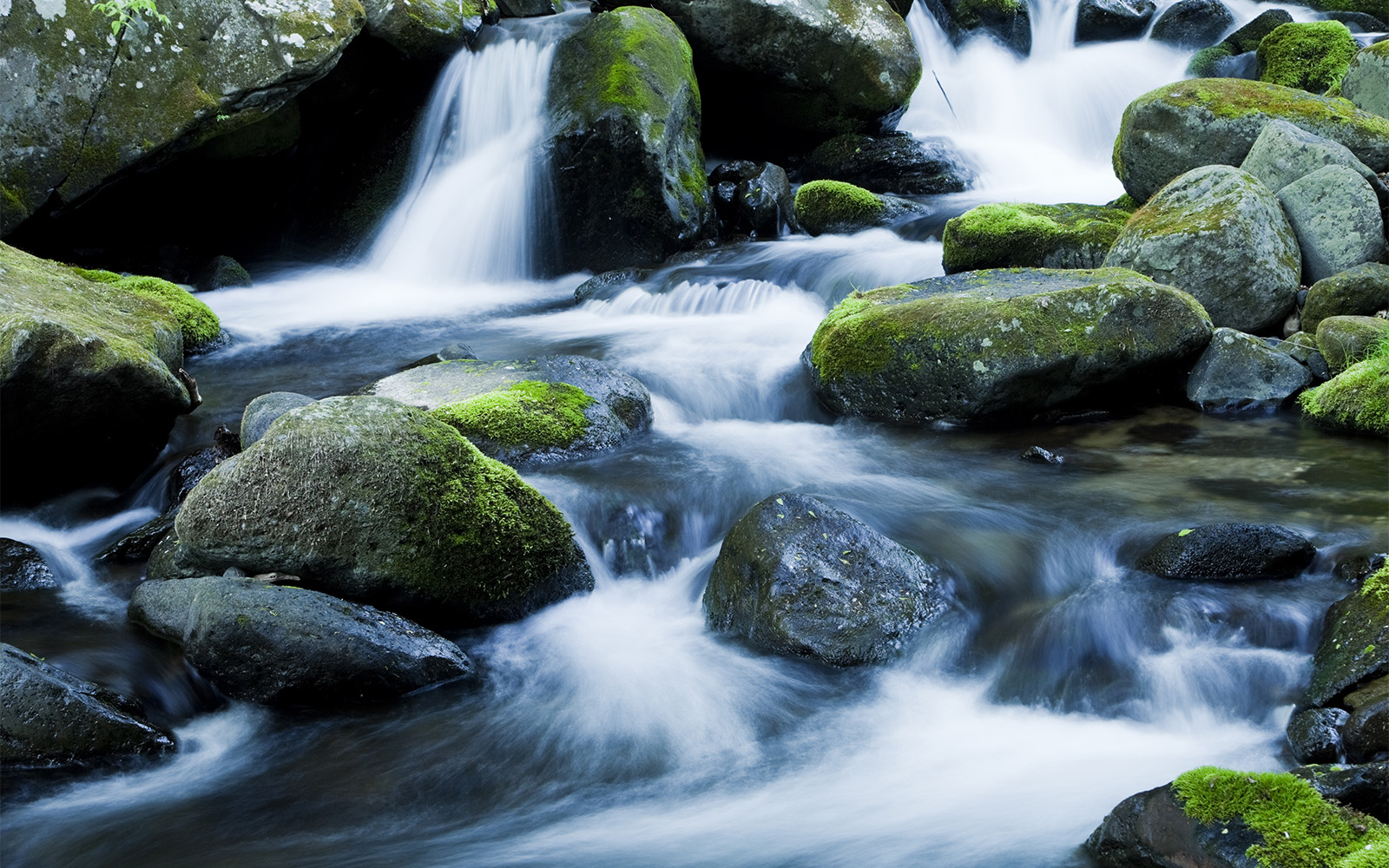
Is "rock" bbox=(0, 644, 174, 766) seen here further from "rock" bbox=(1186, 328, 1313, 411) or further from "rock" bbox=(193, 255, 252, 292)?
"rock" bbox=(193, 255, 252, 292)

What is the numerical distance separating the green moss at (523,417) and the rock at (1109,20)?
16.2 m

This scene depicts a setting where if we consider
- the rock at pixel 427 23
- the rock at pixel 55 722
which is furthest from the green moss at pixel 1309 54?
the rock at pixel 55 722

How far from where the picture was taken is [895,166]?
14.5 m

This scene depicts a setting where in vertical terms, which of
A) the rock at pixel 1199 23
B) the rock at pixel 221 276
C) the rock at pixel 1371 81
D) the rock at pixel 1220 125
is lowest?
the rock at pixel 221 276

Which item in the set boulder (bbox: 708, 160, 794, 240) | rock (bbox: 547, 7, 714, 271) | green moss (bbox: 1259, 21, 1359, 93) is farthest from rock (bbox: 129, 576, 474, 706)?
green moss (bbox: 1259, 21, 1359, 93)

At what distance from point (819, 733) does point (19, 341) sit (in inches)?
172

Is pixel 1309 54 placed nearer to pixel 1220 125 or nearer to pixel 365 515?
pixel 1220 125

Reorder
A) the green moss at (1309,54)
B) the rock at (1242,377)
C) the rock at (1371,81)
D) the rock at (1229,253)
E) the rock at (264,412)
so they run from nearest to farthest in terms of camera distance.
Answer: the rock at (264,412) → the rock at (1242,377) → the rock at (1229,253) → the rock at (1371,81) → the green moss at (1309,54)

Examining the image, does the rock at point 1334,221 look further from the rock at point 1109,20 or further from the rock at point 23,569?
the rock at point 1109,20

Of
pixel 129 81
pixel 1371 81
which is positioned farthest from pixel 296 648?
pixel 1371 81

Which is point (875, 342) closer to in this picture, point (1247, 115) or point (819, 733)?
point (819, 733)

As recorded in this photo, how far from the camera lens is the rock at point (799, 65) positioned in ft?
44.0

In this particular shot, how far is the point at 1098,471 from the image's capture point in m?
6.14

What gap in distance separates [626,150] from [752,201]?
1.88 metres
